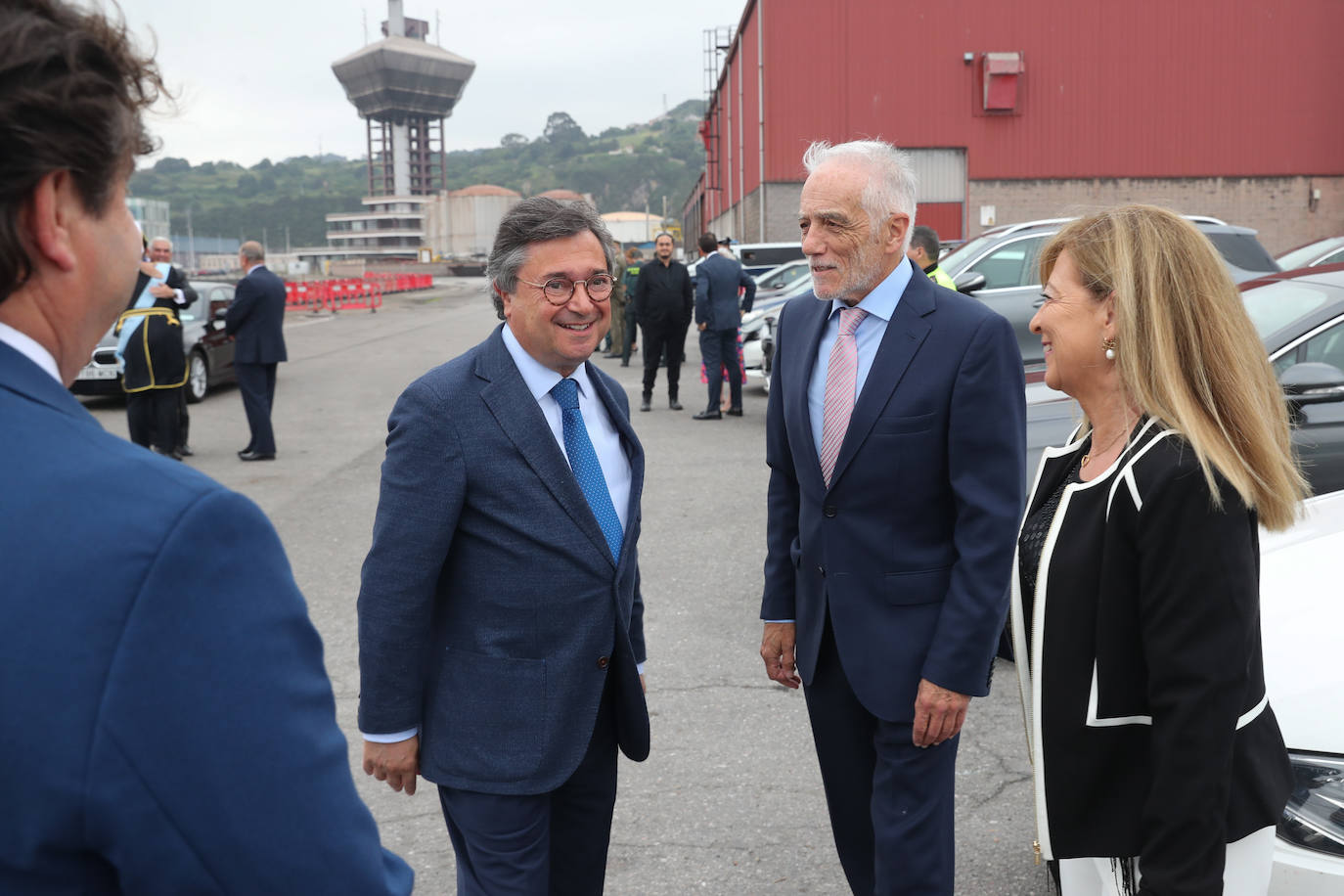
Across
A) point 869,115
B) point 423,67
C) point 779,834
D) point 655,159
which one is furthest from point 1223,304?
point 655,159

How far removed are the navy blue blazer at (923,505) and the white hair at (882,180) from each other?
0.20 m

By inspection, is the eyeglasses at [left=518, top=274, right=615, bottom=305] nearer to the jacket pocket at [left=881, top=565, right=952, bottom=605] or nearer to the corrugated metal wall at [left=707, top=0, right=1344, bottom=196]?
the jacket pocket at [left=881, top=565, right=952, bottom=605]

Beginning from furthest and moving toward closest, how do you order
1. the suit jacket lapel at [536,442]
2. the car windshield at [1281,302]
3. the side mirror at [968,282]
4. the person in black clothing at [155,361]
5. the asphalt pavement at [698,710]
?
the side mirror at [968,282] < the person in black clothing at [155,361] < the car windshield at [1281,302] < the asphalt pavement at [698,710] < the suit jacket lapel at [536,442]

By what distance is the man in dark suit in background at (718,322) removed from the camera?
1226 centimetres

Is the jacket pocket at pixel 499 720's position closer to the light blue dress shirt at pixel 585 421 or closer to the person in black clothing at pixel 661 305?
the light blue dress shirt at pixel 585 421

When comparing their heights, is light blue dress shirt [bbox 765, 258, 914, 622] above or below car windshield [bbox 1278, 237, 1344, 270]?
below

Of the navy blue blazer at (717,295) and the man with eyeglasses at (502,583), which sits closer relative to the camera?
the man with eyeglasses at (502,583)

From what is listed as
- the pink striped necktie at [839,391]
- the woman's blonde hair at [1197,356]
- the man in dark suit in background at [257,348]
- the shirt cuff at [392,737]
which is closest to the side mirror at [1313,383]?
the pink striped necktie at [839,391]

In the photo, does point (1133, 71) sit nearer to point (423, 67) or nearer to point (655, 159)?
point (423, 67)

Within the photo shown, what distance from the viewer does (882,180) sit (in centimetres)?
277

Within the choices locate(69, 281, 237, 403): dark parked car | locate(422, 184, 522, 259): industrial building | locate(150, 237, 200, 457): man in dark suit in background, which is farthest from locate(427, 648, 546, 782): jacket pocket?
locate(422, 184, 522, 259): industrial building

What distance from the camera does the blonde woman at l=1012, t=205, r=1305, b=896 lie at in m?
1.89

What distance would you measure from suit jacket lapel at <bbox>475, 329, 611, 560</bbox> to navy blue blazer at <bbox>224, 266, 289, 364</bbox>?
874 cm

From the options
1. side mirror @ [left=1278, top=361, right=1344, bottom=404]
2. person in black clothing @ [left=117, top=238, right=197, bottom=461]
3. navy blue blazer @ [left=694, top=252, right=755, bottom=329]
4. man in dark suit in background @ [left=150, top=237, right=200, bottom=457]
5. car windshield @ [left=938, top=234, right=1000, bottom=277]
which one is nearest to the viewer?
side mirror @ [left=1278, top=361, right=1344, bottom=404]
